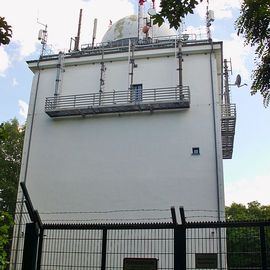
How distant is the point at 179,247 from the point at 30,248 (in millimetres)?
2861

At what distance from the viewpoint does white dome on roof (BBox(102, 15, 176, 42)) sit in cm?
2280

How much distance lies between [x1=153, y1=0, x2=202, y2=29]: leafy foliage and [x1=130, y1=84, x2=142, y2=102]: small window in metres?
13.7

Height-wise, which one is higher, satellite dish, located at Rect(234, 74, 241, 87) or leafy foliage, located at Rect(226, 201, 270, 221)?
satellite dish, located at Rect(234, 74, 241, 87)

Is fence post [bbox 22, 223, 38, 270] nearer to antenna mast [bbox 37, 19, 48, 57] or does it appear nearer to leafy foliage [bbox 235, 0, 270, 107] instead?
leafy foliage [bbox 235, 0, 270, 107]

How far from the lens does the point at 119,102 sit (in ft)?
63.2

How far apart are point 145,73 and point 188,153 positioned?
16.4 feet

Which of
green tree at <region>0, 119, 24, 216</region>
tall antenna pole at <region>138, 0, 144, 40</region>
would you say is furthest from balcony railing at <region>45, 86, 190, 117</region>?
green tree at <region>0, 119, 24, 216</region>

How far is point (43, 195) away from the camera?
61.3 feet

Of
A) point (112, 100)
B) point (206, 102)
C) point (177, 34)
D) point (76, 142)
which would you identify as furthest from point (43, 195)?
point (177, 34)

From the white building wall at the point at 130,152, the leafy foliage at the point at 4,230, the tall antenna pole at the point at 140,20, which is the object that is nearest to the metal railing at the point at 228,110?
Result: the white building wall at the point at 130,152

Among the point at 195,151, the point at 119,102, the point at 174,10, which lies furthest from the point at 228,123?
the point at 174,10

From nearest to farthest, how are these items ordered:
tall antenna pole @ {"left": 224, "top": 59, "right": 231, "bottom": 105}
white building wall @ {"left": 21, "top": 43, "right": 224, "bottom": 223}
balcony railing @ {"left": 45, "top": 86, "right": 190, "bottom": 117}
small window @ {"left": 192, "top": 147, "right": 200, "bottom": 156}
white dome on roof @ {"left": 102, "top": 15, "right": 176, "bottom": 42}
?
white building wall @ {"left": 21, "top": 43, "right": 224, "bottom": 223} < small window @ {"left": 192, "top": 147, "right": 200, "bottom": 156} < balcony railing @ {"left": 45, "top": 86, "right": 190, "bottom": 117} < tall antenna pole @ {"left": 224, "top": 59, "right": 231, "bottom": 105} < white dome on roof @ {"left": 102, "top": 15, "right": 176, "bottom": 42}

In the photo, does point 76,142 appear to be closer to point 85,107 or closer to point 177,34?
point 85,107

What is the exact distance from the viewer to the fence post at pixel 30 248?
7383 mm
